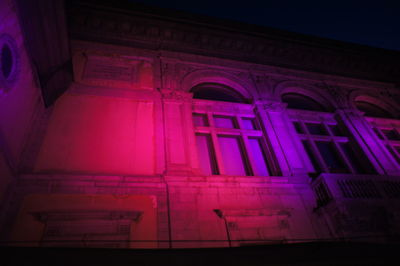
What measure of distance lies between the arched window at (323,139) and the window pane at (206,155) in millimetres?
3510

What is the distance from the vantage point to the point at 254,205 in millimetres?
7141

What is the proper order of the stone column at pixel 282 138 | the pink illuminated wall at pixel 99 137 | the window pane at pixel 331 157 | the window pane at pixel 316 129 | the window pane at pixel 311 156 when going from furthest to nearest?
1. the window pane at pixel 316 129
2. the window pane at pixel 331 157
3. the window pane at pixel 311 156
4. the stone column at pixel 282 138
5. the pink illuminated wall at pixel 99 137

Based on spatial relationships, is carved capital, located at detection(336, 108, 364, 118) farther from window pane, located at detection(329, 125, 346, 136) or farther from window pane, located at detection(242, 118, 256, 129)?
window pane, located at detection(242, 118, 256, 129)

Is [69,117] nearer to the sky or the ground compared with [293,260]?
nearer to the sky

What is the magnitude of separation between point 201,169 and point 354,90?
941 centimetres

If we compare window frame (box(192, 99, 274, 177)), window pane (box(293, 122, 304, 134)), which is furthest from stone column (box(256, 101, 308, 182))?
window pane (box(293, 122, 304, 134))

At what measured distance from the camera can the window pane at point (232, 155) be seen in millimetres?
8359

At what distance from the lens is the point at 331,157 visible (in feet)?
32.6

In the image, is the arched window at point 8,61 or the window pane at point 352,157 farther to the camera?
the window pane at point 352,157

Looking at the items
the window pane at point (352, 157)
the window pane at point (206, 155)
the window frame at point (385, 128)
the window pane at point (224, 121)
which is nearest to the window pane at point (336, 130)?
the window pane at point (352, 157)

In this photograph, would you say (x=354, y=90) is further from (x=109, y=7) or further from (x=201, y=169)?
(x=109, y=7)

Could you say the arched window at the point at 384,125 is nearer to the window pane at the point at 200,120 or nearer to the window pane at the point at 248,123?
the window pane at the point at 248,123

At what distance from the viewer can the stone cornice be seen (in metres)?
10.5

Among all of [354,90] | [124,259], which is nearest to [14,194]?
[124,259]
